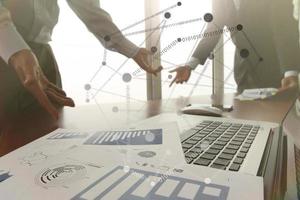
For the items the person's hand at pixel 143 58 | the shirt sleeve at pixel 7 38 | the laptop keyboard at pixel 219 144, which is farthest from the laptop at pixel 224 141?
the shirt sleeve at pixel 7 38

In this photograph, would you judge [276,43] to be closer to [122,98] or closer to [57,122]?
[122,98]

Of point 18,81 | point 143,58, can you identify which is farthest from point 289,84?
point 18,81

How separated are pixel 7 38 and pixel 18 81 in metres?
0.10

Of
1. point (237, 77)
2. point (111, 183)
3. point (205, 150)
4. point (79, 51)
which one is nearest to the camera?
point (111, 183)

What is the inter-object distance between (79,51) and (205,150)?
29cm

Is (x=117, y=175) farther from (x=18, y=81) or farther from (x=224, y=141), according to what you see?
(x=18, y=81)

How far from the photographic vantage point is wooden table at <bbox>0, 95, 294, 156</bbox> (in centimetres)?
54

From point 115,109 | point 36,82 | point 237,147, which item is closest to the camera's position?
point 237,147

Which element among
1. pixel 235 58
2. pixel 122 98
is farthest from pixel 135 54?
pixel 235 58

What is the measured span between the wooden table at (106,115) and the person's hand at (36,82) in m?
0.04

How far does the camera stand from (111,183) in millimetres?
252

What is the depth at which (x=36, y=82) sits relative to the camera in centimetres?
50
